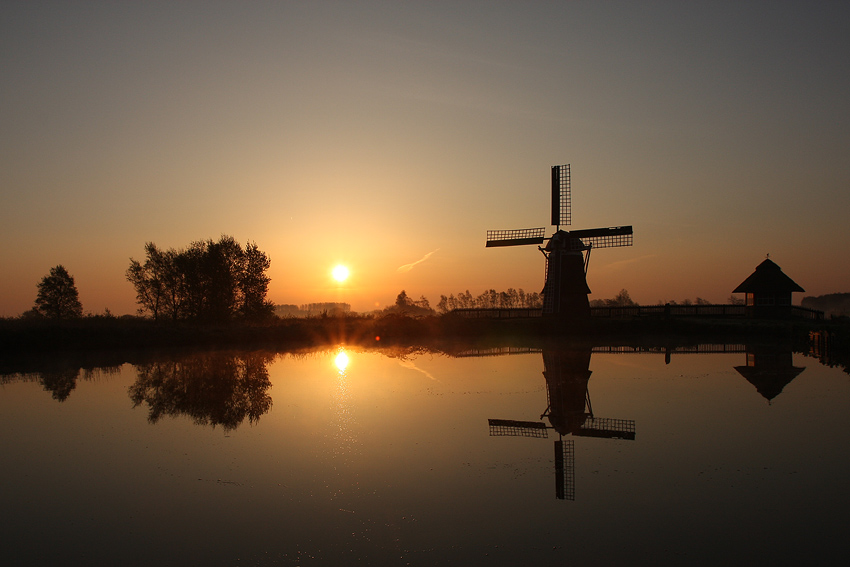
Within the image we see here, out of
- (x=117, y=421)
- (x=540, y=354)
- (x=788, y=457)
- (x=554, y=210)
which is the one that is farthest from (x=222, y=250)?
(x=788, y=457)

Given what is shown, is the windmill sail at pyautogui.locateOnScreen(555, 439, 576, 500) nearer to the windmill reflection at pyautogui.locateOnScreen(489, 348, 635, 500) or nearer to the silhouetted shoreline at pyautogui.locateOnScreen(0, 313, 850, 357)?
the windmill reflection at pyautogui.locateOnScreen(489, 348, 635, 500)

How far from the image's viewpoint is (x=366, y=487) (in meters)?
9.46

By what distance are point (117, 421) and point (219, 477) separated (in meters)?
6.84

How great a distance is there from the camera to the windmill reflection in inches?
407

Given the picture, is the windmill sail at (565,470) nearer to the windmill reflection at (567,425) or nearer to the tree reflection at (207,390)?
the windmill reflection at (567,425)

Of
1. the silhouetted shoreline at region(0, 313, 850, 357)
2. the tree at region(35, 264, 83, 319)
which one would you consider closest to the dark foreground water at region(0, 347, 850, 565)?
the silhouetted shoreline at region(0, 313, 850, 357)

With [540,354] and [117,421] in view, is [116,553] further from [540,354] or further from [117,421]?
[540,354]

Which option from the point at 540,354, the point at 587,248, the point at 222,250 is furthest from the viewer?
the point at 222,250

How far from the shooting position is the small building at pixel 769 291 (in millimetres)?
43438

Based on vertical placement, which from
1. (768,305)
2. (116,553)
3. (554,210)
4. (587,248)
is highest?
(554,210)

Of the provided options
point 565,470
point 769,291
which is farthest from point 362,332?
point 565,470

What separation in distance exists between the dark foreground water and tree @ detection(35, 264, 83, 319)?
49.3m

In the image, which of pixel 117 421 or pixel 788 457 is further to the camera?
pixel 117 421

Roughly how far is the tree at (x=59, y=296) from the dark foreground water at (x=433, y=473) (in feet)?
162
